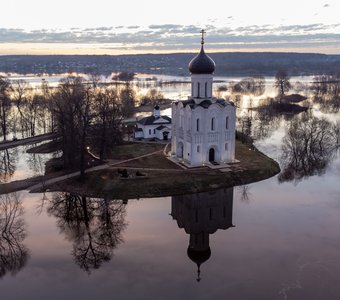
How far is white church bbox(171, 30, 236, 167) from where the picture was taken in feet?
92.4

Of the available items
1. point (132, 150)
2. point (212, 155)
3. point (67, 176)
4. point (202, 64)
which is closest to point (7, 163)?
point (67, 176)

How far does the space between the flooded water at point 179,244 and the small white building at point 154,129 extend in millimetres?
14350

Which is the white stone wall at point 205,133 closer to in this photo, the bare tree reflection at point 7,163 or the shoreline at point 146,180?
the shoreline at point 146,180

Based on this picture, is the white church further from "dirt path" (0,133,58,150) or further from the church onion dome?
"dirt path" (0,133,58,150)

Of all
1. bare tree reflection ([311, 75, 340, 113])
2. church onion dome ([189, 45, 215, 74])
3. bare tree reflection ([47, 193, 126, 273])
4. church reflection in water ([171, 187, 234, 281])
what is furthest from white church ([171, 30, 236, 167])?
bare tree reflection ([311, 75, 340, 113])

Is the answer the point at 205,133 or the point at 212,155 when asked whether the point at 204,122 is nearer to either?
the point at 205,133

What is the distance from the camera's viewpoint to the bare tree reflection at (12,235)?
16.8m

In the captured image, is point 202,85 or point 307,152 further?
point 307,152

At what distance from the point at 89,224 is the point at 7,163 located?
579 inches

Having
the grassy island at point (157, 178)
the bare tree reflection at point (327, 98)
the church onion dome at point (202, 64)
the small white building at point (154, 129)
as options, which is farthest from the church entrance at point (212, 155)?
the bare tree reflection at point (327, 98)

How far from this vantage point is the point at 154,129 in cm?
3959

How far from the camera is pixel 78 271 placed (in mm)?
16203

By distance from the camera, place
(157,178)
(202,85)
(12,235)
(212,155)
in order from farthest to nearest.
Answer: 1. (212,155)
2. (202,85)
3. (157,178)
4. (12,235)

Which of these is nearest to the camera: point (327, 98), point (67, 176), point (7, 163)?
point (67, 176)
